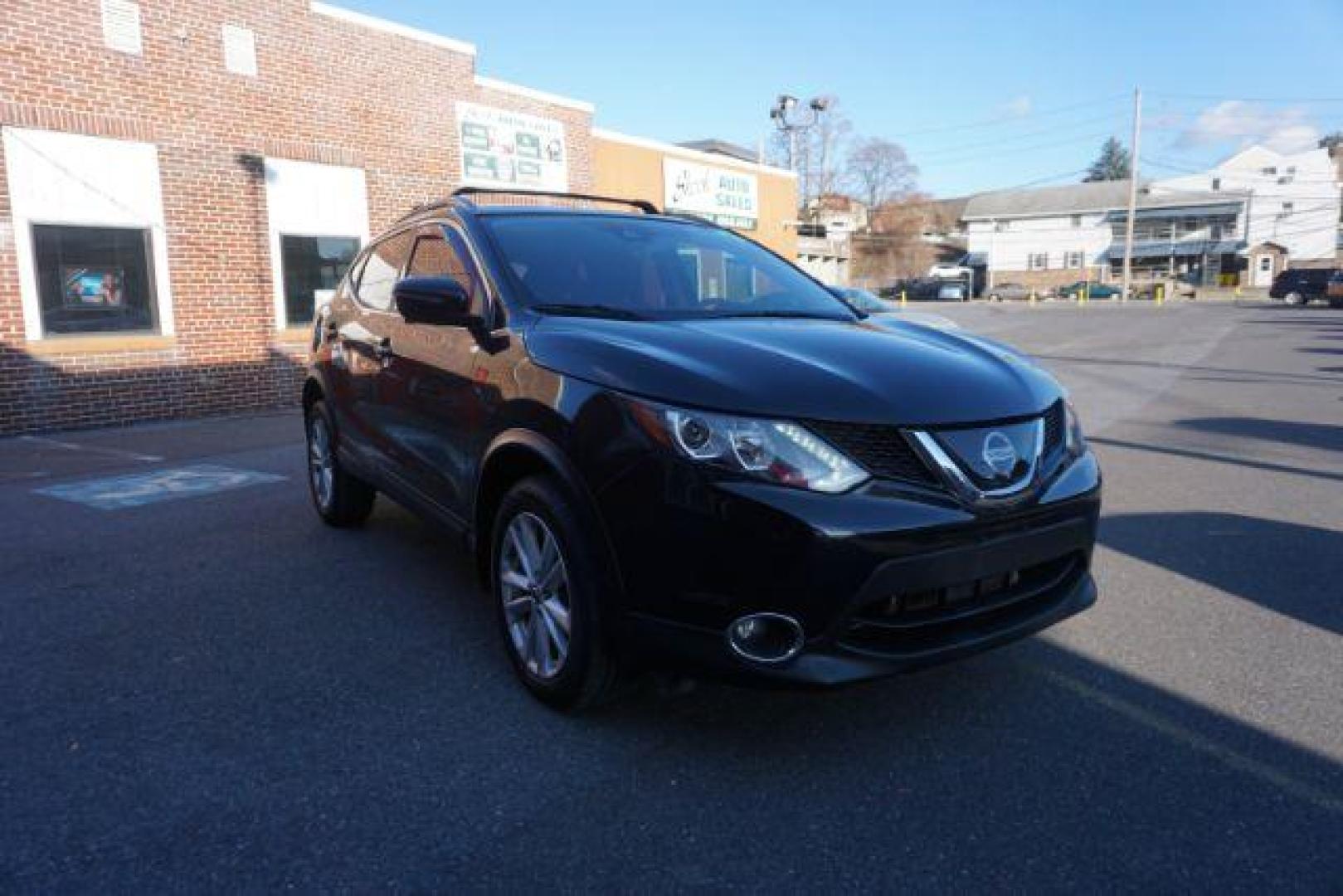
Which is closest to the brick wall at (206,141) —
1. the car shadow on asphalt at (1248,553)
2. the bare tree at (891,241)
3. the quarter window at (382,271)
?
the quarter window at (382,271)

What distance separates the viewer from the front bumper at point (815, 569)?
2.48 meters

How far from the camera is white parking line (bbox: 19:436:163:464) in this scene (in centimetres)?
836

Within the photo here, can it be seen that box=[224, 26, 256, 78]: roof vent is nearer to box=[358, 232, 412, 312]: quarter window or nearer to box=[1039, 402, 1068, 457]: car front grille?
box=[358, 232, 412, 312]: quarter window

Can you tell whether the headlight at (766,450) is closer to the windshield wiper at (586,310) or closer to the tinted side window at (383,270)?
the windshield wiper at (586,310)

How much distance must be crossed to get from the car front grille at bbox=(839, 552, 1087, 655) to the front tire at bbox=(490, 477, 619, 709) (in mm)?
765

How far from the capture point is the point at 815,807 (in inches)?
103

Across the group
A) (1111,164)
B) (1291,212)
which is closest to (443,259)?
(1291,212)

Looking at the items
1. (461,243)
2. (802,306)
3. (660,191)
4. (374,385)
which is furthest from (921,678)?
(660,191)

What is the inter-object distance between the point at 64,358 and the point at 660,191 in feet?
37.7

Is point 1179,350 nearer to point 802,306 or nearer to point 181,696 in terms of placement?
point 802,306

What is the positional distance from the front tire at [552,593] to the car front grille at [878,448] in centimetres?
76

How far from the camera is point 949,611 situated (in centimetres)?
271

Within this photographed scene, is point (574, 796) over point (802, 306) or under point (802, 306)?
under

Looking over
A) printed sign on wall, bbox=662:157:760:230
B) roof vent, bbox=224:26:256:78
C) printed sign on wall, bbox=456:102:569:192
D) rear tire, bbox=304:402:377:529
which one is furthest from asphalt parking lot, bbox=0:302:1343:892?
printed sign on wall, bbox=662:157:760:230
